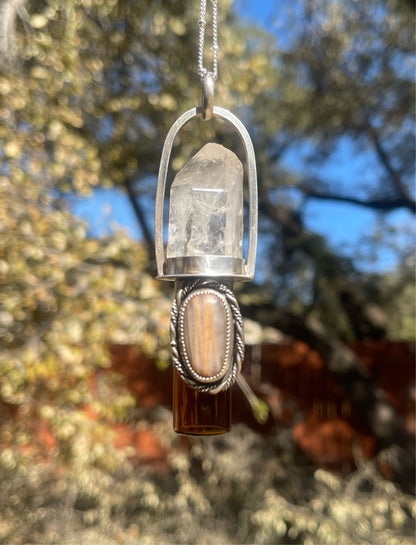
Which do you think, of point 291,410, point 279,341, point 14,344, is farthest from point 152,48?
point 291,410

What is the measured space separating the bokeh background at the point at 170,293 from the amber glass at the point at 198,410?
167 cm

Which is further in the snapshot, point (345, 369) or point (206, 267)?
point (345, 369)

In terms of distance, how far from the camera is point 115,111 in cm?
351

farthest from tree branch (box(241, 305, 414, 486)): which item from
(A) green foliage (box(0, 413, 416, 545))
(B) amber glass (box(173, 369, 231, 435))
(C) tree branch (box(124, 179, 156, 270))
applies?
(B) amber glass (box(173, 369, 231, 435))

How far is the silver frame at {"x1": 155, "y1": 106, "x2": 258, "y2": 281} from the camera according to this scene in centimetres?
92

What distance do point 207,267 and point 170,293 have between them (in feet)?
11.3

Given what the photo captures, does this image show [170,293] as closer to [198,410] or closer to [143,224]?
[143,224]

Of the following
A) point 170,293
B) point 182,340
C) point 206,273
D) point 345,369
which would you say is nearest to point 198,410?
point 182,340

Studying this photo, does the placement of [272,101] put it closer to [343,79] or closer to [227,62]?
[343,79]

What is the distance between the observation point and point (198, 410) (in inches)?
38.5

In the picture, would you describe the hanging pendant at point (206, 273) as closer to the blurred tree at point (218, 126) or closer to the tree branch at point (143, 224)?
the blurred tree at point (218, 126)

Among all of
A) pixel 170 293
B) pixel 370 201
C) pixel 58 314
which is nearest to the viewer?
pixel 58 314

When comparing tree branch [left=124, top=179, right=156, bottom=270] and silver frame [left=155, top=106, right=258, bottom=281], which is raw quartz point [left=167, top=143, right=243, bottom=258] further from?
tree branch [left=124, top=179, right=156, bottom=270]

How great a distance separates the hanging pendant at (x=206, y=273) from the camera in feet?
3.03
